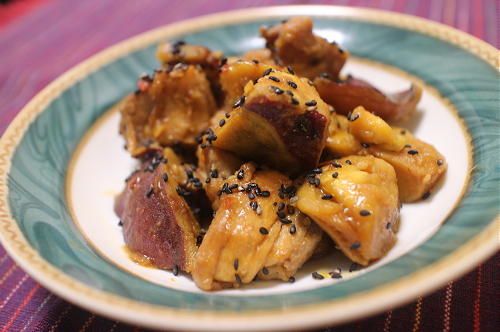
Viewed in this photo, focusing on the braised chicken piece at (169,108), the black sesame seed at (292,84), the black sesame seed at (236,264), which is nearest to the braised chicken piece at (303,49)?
the braised chicken piece at (169,108)

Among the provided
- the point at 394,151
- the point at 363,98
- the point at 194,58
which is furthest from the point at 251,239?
the point at 194,58

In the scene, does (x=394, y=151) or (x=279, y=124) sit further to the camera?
(x=394, y=151)

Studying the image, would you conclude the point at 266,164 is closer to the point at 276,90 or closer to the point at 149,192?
the point at 276,90

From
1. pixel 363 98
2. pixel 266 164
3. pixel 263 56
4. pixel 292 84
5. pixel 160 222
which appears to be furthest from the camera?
pixel 263 56

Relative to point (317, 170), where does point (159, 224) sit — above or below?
below

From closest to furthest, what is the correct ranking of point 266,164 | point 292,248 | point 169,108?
1. point 292,248
2. point 266,164
3. point 169,108

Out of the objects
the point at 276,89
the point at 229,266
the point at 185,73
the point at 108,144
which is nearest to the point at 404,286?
the point at 229,266
